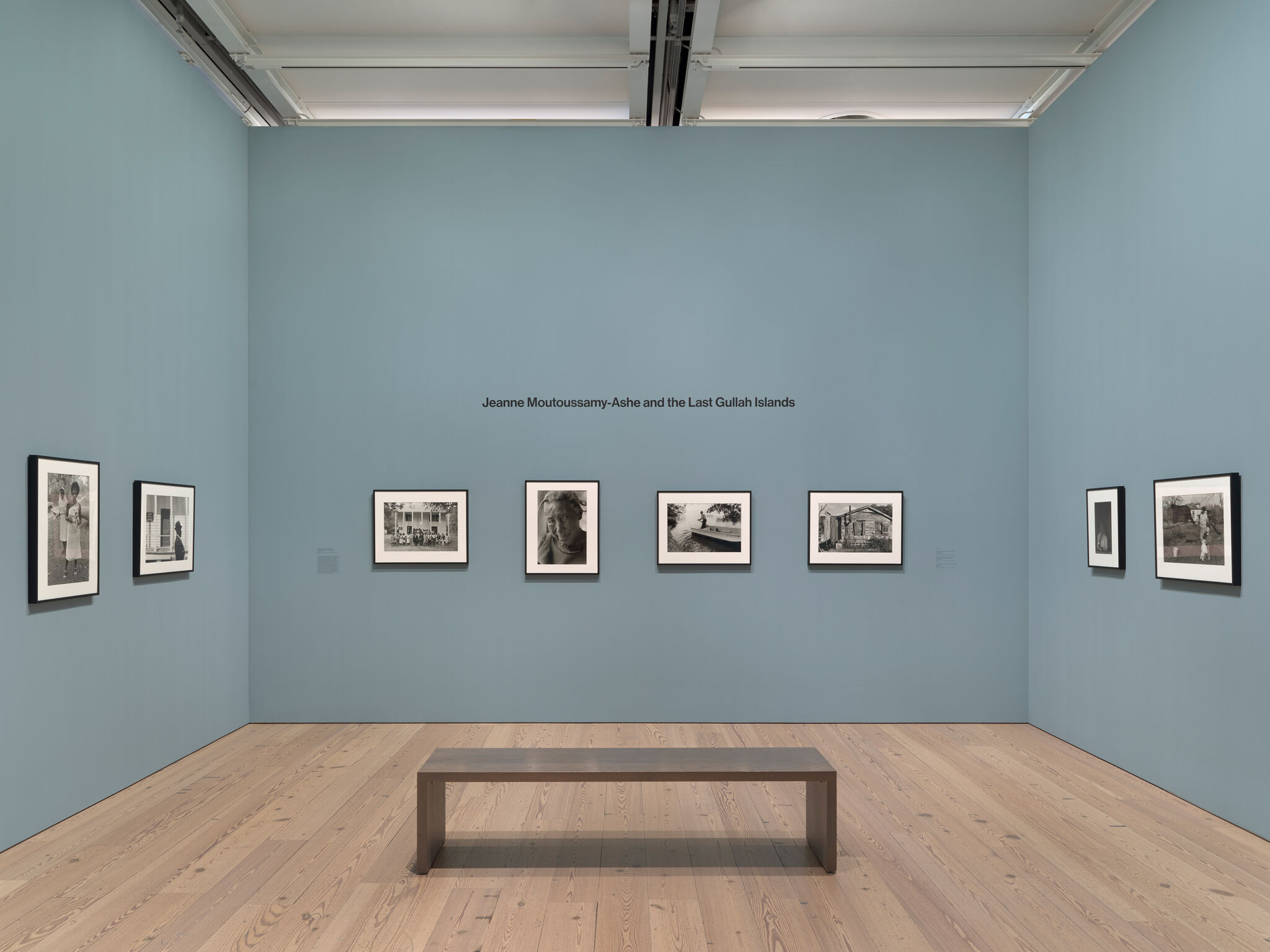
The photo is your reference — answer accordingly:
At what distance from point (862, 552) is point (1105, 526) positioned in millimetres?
2282

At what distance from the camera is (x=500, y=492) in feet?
29.5

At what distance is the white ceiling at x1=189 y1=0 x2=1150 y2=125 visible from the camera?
25.2ft

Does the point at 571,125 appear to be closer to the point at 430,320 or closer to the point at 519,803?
the point at 430,320

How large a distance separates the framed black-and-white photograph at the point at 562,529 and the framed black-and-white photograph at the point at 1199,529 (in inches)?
201

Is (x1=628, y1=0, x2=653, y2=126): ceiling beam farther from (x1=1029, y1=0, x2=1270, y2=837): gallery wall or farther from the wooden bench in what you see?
the wooden bench

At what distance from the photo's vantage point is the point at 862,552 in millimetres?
8977

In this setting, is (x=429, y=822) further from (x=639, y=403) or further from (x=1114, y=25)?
(x=1114, y=25)

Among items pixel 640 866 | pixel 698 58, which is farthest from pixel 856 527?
pixel 698 58

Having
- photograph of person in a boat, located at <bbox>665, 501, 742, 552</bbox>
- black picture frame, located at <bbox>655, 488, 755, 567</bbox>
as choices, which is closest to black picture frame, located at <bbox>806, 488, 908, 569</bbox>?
black picture frame, located at <bbox>655, 488, 755, 567</bbox>

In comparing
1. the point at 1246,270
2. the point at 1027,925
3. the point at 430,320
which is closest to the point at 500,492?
the point at 430,320

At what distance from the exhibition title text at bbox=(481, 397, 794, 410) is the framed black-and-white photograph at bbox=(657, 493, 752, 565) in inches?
37.3

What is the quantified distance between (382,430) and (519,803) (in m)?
4.30

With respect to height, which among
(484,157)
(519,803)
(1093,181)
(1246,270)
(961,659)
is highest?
(484,157)

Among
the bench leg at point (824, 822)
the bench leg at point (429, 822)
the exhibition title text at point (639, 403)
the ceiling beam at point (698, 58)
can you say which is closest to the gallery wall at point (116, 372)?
the bench leg at point (429, 822)
